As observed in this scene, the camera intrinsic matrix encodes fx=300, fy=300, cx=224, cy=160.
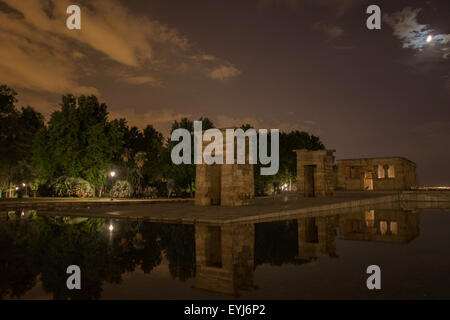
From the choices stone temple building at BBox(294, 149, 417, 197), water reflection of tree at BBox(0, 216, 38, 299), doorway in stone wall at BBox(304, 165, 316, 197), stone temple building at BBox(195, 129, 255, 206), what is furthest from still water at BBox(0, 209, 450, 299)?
doorway in stone wall at BBox(304, 165, 316, 197)

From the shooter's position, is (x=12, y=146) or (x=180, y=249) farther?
(x=12, y=146)

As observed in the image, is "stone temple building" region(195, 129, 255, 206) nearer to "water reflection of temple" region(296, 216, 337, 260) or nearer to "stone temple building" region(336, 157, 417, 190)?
"water reflection of temple" region(296, 216, 337, 260)

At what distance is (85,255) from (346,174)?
4424cm

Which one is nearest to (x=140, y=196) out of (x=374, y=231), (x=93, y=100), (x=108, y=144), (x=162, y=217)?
(x=108, y=144)

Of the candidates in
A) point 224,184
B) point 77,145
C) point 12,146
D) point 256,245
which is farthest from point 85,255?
point 12,146

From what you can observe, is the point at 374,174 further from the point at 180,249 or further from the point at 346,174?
the point at 180,249

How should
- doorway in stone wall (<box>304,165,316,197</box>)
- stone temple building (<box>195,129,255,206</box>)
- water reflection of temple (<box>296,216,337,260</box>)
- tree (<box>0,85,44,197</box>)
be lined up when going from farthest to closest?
tree (<box>0,85,44,197</box>) < doorway in stone wall (<box>304,165,316,197</box>) < stone temple building (<box>195,129,255,206</box>) < water reflection of temple (<box>296,216,337,260</box>)

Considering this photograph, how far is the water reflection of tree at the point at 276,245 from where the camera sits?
20.3 ft

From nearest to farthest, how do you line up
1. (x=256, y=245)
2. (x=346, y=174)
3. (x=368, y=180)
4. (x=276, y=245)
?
(x=256, y=245) < (x=276, y=245) < (x=346, y=174) < (x=368, y=180)

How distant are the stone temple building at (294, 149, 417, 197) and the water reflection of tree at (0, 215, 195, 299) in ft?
68.3

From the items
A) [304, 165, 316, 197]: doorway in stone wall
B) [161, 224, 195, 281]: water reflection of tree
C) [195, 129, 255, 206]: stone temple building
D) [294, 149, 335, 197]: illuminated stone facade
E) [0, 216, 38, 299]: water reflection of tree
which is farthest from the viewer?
[304, 165, 316, 197]: doorway in stone wall

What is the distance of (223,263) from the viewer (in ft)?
19.1

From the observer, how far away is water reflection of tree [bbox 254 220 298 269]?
6.19m

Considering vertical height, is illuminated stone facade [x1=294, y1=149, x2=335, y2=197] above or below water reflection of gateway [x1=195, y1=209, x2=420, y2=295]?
above
